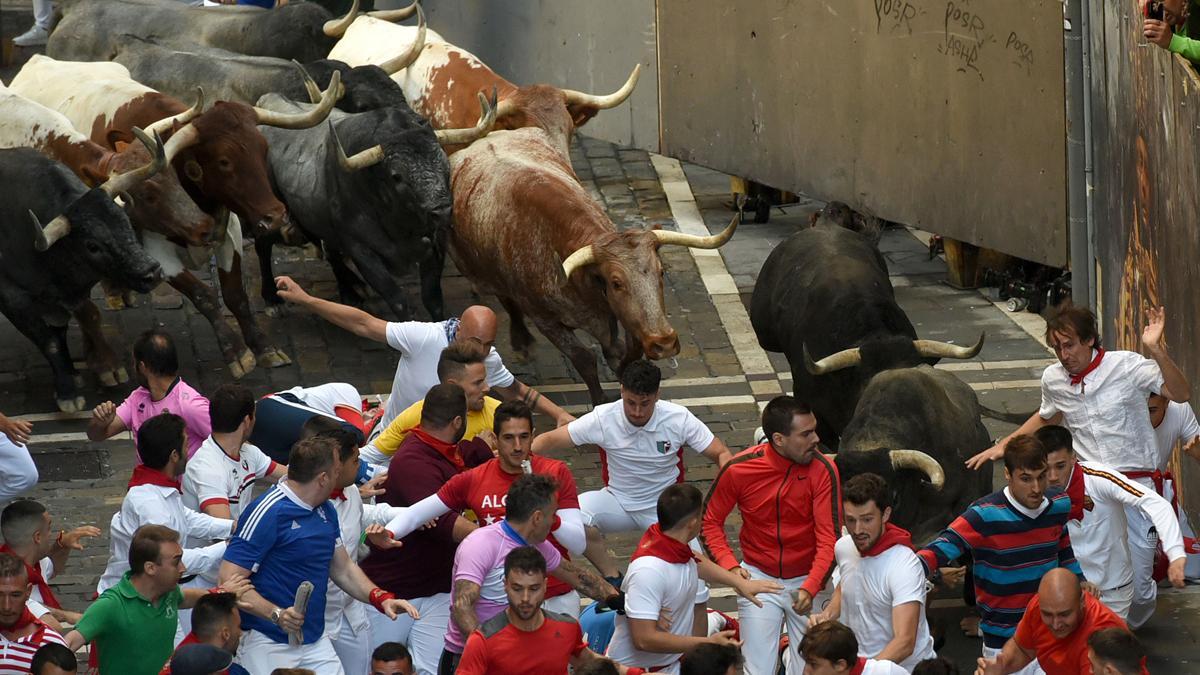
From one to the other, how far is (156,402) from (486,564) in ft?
8.99

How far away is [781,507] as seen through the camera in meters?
9.35

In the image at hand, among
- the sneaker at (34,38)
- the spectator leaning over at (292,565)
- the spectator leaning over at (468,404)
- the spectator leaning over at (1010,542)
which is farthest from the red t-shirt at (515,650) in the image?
the sneaker at (34,38)

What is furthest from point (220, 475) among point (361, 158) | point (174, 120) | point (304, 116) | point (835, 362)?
point (304, 116)

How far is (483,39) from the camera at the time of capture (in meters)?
22.1

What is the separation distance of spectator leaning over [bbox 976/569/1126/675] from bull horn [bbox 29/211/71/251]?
7805 mm

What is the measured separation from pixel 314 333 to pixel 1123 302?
258 inches

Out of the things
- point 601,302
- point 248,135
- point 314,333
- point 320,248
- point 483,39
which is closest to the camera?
point 601,302

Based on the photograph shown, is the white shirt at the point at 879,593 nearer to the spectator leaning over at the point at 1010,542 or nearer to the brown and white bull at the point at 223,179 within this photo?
the spectator leaning over at the point at 1010,542

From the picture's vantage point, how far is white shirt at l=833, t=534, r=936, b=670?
8594mm

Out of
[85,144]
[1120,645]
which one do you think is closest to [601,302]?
[85,144]

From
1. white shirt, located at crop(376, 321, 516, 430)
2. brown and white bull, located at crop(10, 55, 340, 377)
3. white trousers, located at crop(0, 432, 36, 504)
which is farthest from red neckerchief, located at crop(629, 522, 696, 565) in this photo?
brown and white bull, located at crop(10, 55, 340, 377)

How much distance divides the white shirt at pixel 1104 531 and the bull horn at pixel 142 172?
23.8 feet

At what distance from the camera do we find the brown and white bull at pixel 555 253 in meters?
13.5

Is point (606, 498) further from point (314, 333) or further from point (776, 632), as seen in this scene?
point (314, 333)
